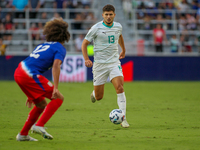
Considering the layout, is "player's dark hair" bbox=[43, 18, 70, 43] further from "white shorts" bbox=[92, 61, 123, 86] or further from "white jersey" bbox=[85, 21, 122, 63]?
"white shorts" bbox=[92, 61, 123, 86]

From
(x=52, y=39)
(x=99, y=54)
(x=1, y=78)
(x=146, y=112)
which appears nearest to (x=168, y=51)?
(x=1, y=78)

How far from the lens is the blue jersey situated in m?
4.87

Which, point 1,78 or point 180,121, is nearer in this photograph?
point 180,121

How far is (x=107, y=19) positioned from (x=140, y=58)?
12.1 meters

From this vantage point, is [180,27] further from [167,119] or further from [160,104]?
[167,119]

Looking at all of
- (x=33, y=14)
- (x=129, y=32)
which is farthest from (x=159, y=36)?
(x=33, y=14)

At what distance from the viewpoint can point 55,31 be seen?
5.04m

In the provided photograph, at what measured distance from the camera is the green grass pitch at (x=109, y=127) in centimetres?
486

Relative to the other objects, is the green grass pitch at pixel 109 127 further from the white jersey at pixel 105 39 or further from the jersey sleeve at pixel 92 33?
the jersey sleeve at pixel 92 33

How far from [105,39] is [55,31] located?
85.6 inches

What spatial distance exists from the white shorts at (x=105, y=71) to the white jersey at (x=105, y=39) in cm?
10

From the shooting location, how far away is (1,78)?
18469mm

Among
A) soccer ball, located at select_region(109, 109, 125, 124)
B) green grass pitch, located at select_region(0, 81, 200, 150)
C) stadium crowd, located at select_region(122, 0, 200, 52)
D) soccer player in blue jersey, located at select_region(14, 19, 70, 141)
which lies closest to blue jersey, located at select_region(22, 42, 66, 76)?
soccer player in blue jersey, located at select_region(14, 19, 70, 141)

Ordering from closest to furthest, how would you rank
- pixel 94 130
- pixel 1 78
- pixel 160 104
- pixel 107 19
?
pixel 94 130 → pixel 107 19 → pixel 160 104 → pixel 1 78
